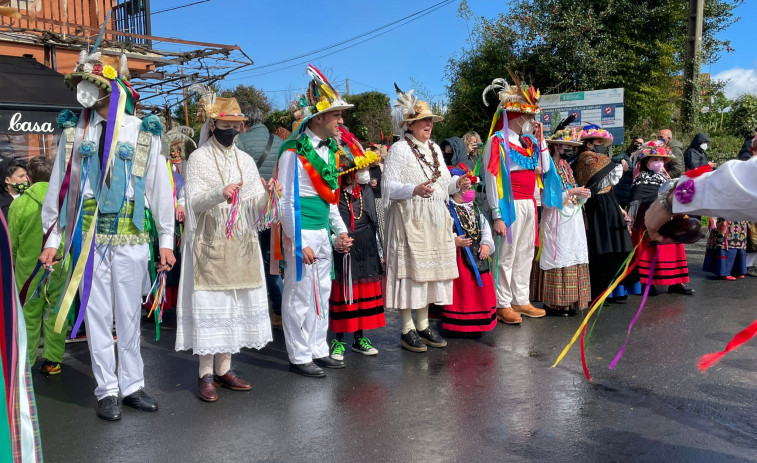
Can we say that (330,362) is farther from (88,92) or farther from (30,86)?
(30,86)

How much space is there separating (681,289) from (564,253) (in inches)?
79.4

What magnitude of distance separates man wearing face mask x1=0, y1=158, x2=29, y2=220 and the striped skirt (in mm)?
4893

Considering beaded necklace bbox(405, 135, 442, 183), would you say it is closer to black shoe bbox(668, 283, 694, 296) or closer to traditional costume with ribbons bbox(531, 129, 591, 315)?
traditional costume with ribbons bbox(531, 129, 591, 315)

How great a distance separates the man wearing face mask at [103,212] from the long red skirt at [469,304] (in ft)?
8.85

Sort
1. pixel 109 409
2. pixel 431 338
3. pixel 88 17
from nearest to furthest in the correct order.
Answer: pixel 109 409, pixel 431 338, pixel 88 17

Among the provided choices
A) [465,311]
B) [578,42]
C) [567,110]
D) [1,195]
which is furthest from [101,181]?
[578,42]

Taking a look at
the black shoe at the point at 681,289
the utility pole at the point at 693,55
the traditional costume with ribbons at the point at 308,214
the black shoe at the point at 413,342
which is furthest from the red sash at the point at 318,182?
the utility pole at the point at 693,55

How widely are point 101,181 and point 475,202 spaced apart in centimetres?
332

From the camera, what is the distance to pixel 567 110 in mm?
14789

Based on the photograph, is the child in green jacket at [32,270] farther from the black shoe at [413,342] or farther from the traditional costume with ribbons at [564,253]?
the traditional costume with ribbons at [564,253]

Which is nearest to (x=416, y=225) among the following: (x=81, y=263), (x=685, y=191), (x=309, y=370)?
(x=309, y=370)

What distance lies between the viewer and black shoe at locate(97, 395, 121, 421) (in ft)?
13.5

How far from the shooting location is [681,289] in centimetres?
795

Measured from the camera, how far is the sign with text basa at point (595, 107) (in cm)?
1378
